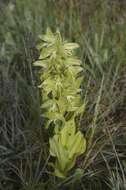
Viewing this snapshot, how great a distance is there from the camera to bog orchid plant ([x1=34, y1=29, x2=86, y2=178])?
185cm

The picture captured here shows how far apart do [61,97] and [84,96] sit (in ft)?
1.82

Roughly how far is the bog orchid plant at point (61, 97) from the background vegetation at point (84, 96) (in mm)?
108

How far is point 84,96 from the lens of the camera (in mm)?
2494

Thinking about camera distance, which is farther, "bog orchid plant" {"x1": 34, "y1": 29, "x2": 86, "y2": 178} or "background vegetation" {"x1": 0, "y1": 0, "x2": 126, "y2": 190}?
"background vegetation" {"x1": 0, "y1": 0, "x2": 126, "y2": 190}

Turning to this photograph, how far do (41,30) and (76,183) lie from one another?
4.79ft

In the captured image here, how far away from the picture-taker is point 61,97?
6.42ft

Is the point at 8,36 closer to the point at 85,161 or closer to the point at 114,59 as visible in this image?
the point at 114,59

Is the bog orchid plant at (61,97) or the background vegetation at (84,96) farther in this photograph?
the background vegetation at (84,96)

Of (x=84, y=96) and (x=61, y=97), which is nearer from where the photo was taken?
(x=61, y=97)

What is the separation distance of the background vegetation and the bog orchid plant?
11 cm

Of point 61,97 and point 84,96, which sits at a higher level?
point 61,97

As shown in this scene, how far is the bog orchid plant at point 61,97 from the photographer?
1848 millimetres

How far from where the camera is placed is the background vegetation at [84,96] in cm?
219

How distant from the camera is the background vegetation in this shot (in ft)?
7.19
